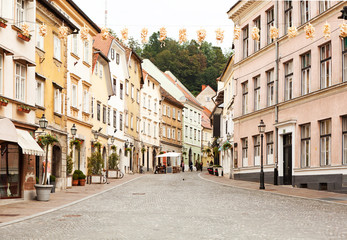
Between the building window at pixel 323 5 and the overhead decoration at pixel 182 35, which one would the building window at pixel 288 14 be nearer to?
the building window at pixel 323 5

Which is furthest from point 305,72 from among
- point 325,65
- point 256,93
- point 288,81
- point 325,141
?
point 256,93

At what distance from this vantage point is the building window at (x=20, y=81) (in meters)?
22.4

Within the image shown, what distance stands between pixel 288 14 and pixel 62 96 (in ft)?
45.7

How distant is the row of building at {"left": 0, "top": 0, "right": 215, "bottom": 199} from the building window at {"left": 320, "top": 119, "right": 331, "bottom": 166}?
12.2 m

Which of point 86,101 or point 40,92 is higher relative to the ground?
point 86,101

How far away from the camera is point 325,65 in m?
28.2

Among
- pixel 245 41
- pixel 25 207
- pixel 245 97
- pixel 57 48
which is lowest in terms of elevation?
pixel 25 207

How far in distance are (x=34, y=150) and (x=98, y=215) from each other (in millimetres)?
6781

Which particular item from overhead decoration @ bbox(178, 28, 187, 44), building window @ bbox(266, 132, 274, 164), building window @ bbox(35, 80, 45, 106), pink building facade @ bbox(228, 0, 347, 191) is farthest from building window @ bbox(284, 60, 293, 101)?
overhead decoration @ bbox(178, 28, 187, 44)

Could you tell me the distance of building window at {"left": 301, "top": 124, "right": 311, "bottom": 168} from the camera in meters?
29.9

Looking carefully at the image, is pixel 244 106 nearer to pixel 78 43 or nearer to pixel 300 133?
pixel 300 133

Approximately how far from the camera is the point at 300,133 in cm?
3094

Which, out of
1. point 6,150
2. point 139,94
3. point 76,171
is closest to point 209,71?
point 139,94

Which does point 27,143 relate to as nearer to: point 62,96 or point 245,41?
point 62,96
